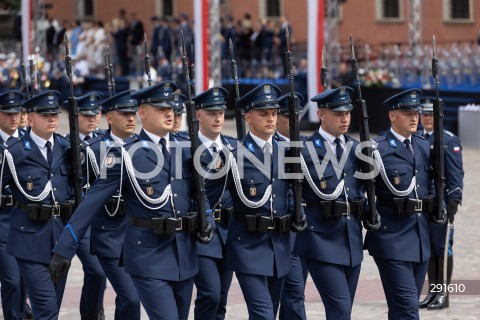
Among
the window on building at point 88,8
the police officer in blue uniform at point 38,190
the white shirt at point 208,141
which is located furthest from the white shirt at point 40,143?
the window on building at point 88,8

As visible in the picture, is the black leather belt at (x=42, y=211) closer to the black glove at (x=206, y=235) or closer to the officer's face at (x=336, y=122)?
the black glove at (x=206, y=235)

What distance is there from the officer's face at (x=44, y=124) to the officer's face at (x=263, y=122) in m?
1.77

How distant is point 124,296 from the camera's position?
9469 millimetres

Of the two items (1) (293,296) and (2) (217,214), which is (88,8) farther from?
(1) (293,296)

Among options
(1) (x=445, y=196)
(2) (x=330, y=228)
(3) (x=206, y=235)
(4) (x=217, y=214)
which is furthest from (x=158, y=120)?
(1) (x=445, y=196)

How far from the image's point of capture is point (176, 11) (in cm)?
4675

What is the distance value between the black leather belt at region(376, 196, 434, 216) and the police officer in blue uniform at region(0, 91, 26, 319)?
10.0 feet

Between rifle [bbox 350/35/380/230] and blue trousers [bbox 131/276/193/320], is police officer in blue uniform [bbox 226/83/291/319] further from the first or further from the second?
rifle [bbox 350/35/380/230]

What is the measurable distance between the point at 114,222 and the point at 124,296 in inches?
32.1

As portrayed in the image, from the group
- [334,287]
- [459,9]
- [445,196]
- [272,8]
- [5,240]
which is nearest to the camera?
[334,287]

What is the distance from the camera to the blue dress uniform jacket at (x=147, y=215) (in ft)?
27.5

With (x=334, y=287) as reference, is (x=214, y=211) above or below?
above

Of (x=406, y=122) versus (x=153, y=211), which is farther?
(x=406, y=122)

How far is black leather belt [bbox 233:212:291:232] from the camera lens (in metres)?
Answer: 8.95
